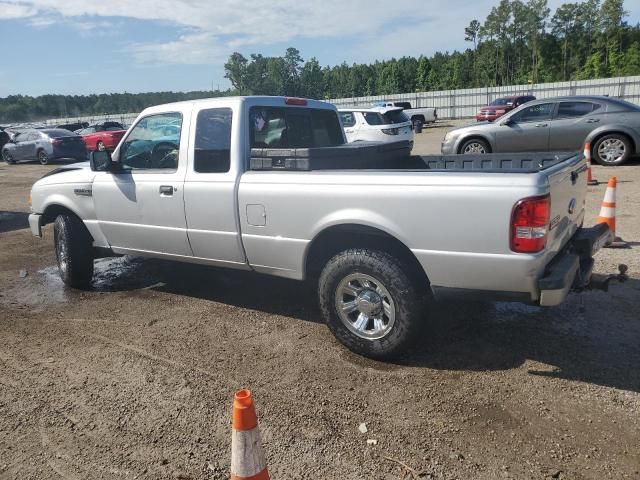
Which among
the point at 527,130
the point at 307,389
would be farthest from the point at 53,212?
the point at 527,130

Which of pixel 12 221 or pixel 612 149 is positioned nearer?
pixel 12 221

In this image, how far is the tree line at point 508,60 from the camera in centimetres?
5581

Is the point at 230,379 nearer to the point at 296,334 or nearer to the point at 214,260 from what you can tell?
the point at 296,334

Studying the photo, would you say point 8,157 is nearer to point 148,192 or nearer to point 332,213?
point 148,192

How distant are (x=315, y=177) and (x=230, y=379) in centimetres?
159

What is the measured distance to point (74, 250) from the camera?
5.69 meters

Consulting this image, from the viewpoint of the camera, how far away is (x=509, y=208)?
3.16m

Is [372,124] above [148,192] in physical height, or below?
above

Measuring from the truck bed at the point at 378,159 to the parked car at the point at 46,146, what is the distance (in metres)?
19.3

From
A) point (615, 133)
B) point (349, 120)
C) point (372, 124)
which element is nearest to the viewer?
point (615, 133)

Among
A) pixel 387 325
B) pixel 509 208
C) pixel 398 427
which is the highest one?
pixel 509 208

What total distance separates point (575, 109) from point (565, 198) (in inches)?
371

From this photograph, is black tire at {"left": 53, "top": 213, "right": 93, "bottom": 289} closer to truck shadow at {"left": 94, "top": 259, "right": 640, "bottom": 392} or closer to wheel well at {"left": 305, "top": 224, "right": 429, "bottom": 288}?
truck shadow at {"left": 94, "top": 259, "right": 640, "bottom": 392}

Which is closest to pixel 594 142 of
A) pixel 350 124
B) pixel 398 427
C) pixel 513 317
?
pixel 350 124
